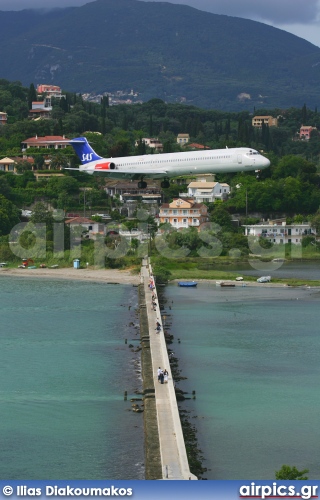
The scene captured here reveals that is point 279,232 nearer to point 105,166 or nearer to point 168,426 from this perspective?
point 105,166

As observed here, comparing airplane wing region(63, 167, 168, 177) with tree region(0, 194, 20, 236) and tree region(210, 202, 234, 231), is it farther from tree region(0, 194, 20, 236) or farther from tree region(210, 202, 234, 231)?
tree region(210, 202, 234, 231)

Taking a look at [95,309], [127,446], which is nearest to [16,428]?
[127,446]

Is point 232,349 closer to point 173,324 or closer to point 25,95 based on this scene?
point 173,324

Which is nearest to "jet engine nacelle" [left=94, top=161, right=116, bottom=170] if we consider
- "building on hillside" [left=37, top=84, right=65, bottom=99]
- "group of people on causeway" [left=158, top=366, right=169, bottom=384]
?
"group of people on causeway" [left=158, top=366, right=169, bottom=384]

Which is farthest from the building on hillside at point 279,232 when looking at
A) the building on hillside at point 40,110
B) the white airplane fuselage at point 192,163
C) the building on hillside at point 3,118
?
the building on hillside at point 3,118

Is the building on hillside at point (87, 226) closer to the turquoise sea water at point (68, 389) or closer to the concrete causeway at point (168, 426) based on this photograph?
the turquoise sea water at point (68, 389)

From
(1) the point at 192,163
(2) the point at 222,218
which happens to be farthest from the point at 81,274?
(1) the point at 192,163
